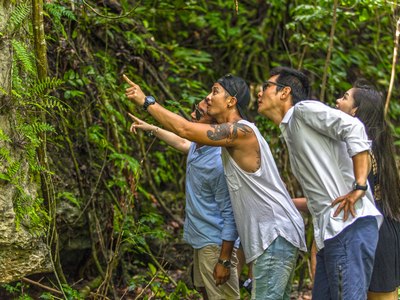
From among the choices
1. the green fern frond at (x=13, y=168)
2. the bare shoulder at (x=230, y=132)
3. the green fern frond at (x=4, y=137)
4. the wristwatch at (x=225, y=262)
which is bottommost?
the wristwatch at (x=225, y=262)

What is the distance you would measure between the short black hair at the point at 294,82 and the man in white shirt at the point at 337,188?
10.5 inches

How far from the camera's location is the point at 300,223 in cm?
399

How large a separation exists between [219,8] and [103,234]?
4383 millimetres

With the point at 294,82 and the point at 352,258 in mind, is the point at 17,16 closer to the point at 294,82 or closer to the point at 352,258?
the point at 294,82

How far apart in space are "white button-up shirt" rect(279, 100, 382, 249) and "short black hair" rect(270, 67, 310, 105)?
12.8 inches

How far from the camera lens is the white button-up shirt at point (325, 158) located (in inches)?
138

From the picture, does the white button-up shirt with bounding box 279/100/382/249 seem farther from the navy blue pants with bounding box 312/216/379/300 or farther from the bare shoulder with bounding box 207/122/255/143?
the bare shoulder with bounding box 207/122/255/143

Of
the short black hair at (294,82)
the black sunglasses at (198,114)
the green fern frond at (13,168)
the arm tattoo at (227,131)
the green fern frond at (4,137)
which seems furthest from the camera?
the black sunglasses at (198,114)

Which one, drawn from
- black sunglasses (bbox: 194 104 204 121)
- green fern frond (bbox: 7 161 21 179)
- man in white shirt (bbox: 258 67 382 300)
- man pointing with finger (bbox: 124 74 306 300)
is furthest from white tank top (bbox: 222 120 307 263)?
green fern frond (bbox: 7 161 21 179)

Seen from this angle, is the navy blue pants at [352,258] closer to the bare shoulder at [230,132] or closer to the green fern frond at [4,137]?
the bare shoulder at [230,132]

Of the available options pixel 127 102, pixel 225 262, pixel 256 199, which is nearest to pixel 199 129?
pixel 256 199

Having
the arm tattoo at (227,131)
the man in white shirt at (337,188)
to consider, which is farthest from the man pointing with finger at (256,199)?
the man in white shirt at (337,188)

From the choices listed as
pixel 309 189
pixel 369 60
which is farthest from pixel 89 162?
pixel 369 60

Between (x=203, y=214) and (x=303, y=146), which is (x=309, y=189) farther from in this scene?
(x=203, y=214)
